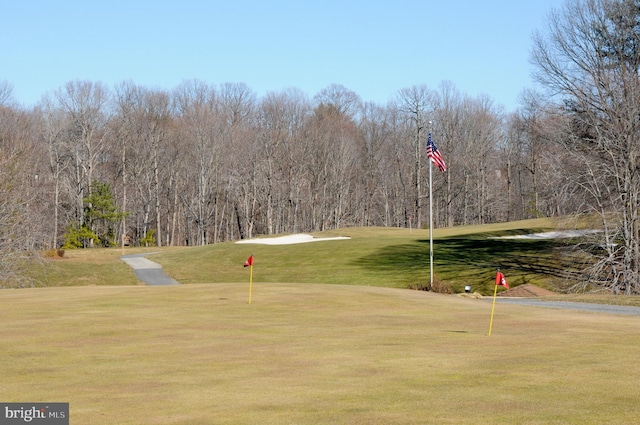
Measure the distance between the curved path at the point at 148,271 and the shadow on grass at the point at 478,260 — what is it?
1314 cm

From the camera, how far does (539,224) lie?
2635 inches

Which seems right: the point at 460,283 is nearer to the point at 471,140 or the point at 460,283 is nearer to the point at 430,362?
the point at 430,362

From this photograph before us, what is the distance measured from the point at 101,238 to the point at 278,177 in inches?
971

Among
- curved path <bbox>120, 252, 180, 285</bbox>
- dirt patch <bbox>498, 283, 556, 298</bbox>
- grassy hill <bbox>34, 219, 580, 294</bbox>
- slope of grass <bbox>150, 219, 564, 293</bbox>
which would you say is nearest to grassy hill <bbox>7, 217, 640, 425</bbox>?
dirt patch <bbox>498, 283, 556, 298</bbox>

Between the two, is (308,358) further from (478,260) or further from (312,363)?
(478,260)

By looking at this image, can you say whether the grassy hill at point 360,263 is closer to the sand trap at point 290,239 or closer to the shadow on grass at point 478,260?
the shadow on grass at point 478,260

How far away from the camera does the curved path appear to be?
49531 mm

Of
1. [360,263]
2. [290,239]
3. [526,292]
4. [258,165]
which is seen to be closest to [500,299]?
[526,292]

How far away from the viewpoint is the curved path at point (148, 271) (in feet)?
163

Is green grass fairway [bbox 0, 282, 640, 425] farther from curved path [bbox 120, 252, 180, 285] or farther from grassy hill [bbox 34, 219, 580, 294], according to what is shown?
curved path [bbox 120, 252, 180, 285]

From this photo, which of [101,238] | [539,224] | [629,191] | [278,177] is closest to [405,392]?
[629,191]

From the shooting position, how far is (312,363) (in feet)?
49.1

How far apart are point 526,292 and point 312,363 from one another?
28509mm

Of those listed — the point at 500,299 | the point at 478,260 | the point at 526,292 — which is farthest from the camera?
the point at 478,260
